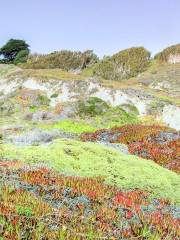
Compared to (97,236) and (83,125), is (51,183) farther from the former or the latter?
(83,125)

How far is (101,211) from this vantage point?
39.0 ft

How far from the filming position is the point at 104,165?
64.4ft

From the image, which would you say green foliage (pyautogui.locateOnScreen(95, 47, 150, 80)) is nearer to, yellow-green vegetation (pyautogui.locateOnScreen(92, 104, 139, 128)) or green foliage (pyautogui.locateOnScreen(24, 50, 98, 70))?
green foliage (pyautogui.locateOnScreen(24, 50, 98, 70))

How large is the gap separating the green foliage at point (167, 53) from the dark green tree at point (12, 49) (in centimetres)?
3966

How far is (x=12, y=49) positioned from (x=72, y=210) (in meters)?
103

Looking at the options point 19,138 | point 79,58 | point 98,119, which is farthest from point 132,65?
point 19,138

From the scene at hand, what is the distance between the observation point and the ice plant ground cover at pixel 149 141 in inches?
1042

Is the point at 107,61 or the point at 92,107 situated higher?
the point at 107,61

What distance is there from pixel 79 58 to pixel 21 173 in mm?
72270

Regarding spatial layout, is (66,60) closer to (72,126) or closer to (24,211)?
(72,126)

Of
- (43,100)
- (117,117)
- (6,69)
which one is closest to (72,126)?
(117,117)

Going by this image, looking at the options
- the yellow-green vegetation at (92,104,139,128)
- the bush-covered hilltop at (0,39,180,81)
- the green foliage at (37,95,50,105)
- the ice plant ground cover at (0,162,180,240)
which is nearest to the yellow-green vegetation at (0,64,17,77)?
the bush-covered hilltop at (0,39,180,81)

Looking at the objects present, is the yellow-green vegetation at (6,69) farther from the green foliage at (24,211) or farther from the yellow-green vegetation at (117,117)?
the green foliage at (24,211)

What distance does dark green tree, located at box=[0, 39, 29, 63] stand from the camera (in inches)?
4348
